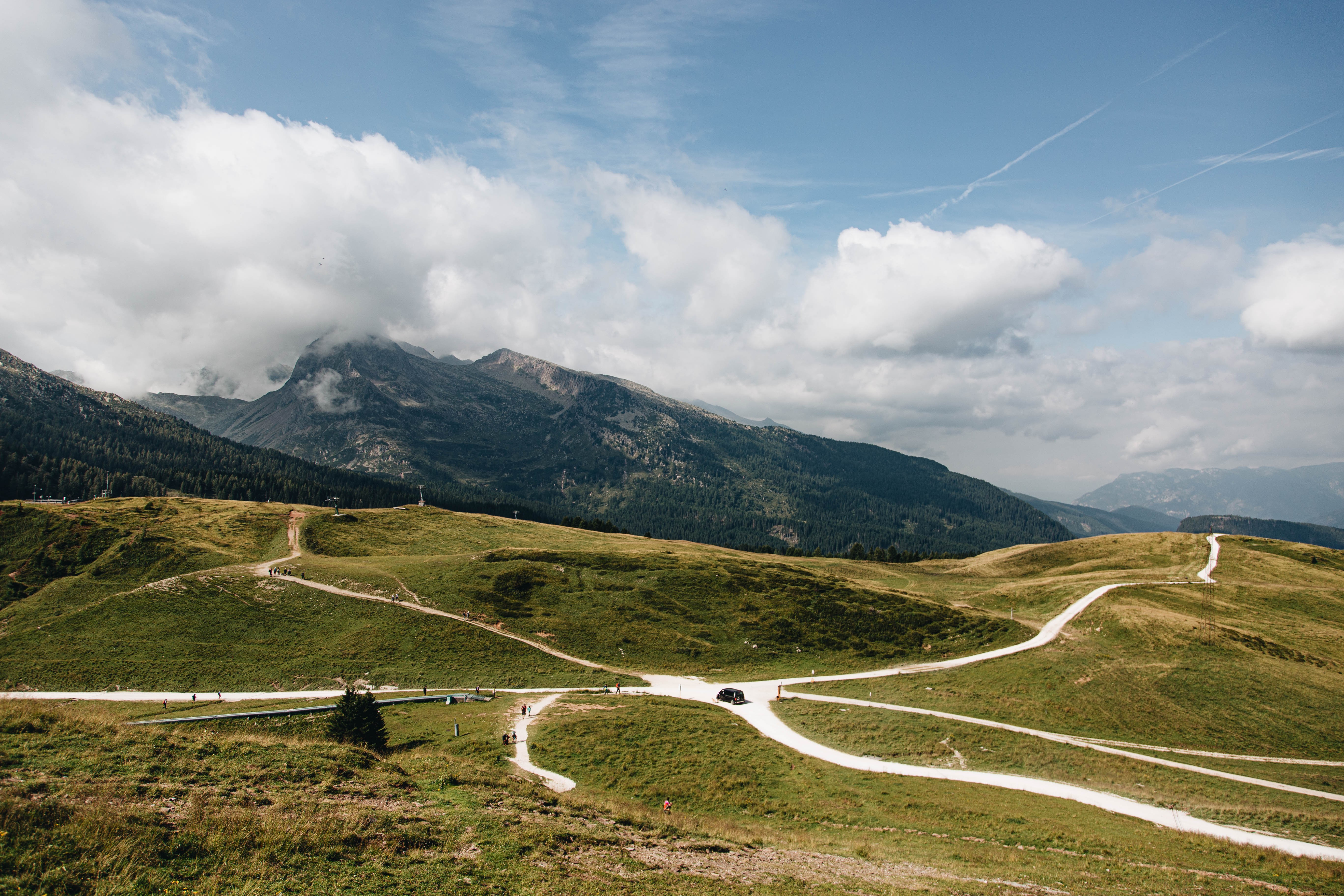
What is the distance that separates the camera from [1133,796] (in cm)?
3650

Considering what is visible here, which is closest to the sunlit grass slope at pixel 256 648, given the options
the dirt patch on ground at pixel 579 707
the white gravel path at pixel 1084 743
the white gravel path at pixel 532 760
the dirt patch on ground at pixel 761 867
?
the dirt patch on ground at pixel 579 707

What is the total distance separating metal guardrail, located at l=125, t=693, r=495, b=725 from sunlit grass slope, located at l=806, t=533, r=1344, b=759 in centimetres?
3572

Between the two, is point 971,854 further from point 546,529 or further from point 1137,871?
point 546,529

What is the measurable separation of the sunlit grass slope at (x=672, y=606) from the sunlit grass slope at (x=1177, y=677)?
10028mm

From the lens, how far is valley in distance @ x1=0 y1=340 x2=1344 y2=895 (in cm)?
1945

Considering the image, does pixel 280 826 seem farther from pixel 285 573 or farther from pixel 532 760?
pixel 285 573

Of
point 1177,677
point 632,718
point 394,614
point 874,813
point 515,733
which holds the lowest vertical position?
point 515,733

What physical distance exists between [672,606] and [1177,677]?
57.3 metres

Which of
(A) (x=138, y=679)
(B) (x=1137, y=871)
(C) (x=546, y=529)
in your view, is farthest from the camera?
(C) (x=546, y=529)

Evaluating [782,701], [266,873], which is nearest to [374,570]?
[782,701]

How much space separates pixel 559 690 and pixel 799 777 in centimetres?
2738

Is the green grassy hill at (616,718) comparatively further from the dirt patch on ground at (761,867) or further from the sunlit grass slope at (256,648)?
the sunlit grass slope at (256,648)

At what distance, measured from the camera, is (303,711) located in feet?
152

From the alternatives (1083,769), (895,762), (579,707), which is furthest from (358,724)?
(1083,769)
